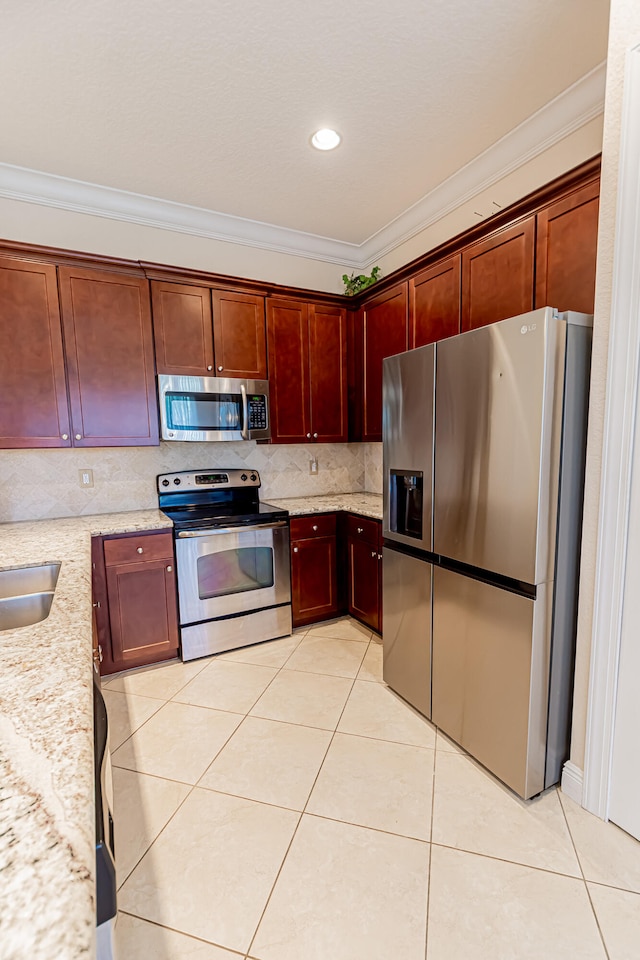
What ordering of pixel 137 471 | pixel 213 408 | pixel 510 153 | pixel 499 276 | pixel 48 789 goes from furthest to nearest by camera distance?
pixel 137 471, pixel 213 408, pixel 510 153, pixel 499 276, pixel 48 789

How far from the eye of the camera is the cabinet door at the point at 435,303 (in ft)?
7.72

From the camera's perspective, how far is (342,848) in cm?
145

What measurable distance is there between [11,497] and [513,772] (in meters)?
2.95

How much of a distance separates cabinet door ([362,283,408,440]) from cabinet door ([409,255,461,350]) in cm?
10

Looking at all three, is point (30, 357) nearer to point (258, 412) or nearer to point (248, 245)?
point (258, 412)

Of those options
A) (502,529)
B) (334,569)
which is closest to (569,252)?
(502,529)

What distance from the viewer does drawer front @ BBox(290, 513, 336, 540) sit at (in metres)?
2.96

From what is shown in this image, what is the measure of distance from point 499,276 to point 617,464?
1.14m

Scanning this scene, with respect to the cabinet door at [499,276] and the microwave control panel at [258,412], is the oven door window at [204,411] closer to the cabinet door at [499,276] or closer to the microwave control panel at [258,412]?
the microwave control panel at [258,412]

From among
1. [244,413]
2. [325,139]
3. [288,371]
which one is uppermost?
[325,139]

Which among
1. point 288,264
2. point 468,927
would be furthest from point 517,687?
point 288,264

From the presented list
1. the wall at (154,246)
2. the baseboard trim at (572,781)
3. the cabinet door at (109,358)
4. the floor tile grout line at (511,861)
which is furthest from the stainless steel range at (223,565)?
the baseboard trim at (572,781)

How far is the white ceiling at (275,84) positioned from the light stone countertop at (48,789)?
211 centimetres

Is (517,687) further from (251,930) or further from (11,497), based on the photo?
(11,497)
